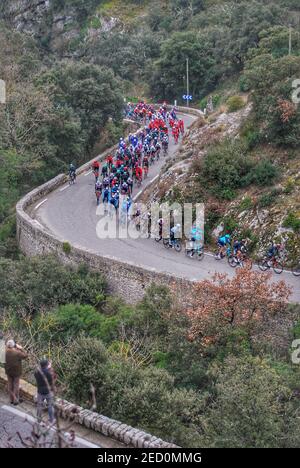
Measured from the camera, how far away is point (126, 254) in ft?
94.2

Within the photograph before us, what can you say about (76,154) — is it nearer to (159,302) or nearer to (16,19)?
(159,302)

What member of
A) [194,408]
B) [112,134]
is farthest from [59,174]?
[194,408]

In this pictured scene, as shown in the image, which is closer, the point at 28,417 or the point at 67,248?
the point at 28,417

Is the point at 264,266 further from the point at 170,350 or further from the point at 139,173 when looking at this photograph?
the point at 139,173

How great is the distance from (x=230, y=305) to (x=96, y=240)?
10.6 metres

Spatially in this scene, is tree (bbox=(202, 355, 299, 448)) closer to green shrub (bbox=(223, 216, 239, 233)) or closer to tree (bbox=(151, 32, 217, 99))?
green shrub (bbox=(223, 216, 239, 233))

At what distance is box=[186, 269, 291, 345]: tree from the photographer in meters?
20.8

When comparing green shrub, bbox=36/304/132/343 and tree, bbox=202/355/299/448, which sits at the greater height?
tree, bbox=202/355/299/448

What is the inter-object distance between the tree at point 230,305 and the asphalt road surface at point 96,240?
2022mm

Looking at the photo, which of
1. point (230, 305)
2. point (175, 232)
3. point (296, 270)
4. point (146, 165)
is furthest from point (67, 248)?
point (146, 165)

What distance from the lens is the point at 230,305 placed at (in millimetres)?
21219

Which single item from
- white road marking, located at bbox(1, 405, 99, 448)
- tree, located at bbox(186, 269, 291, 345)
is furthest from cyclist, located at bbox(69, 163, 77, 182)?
white road marking, located at bbox(1, 405, 99, 448)

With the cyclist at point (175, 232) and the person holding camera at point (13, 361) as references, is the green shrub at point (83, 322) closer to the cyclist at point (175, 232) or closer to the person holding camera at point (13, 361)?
the cyclist at point (175, 232)

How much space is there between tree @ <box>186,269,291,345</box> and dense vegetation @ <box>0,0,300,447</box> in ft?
0.13
